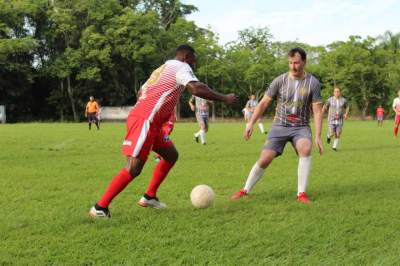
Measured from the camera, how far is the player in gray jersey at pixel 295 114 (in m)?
6.42

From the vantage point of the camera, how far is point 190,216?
5.45m

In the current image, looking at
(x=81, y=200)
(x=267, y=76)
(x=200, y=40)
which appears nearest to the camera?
(x=81, y=200)

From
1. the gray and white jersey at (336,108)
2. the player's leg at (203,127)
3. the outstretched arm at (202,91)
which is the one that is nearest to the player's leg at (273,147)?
the outstretched arm at (202,91)

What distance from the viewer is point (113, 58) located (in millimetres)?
49750

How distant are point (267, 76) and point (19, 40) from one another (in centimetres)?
2855

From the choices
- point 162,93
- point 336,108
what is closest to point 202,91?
point 162,93

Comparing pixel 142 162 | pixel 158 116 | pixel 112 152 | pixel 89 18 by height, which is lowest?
pixel 112 152

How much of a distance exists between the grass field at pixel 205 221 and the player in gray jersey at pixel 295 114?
0.50 meters

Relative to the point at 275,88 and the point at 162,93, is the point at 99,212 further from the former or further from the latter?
the point at 275,88

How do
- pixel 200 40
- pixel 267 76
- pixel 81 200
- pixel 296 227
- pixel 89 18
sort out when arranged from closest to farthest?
pixel 296 227, pixel 81 200, pixel 89 18, pixel 200 40, pixel 267 76

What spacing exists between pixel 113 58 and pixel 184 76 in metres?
46.1

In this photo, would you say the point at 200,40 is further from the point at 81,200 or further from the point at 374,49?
the point at 81,200

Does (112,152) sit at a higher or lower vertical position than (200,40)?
lower

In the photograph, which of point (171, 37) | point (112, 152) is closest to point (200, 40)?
point (171, 37)
